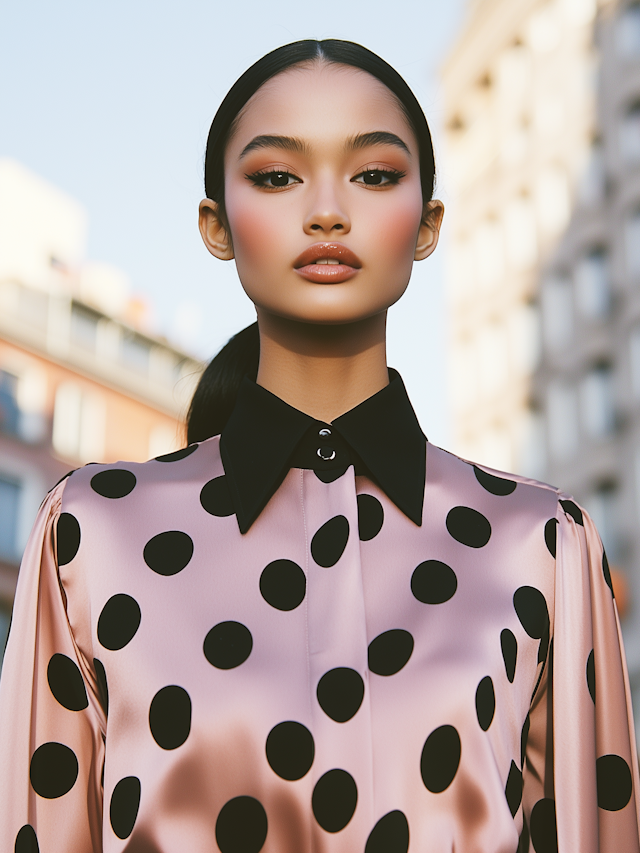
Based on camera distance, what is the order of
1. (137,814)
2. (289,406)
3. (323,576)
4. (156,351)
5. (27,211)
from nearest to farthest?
(137,814) → (323,576) → (289,406) → (27,211) → (156,351)

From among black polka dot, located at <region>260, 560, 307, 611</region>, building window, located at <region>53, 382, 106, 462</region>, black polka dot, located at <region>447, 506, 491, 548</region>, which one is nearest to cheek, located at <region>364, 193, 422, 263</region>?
black polka dot, located at <region>447, 506, 491, 548</region>

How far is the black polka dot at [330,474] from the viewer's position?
2020 millimetres

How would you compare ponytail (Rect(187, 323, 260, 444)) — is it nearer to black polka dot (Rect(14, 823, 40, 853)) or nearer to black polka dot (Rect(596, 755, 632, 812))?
black polka dot (Rect(14, 823, 40, 853))

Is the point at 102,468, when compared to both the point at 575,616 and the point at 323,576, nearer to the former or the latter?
the point at 323,576

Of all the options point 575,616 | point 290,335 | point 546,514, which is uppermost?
point 290,335

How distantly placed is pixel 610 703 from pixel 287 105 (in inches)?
48.9

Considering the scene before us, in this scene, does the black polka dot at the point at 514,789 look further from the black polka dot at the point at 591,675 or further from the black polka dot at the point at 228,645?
the black polka dot at the point at 228,645

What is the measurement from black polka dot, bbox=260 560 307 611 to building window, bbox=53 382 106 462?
93.9 ft

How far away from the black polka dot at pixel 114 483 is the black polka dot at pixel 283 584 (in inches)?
12.7

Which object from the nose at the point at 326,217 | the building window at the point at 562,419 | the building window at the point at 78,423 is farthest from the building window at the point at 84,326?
the nose at the point at 326,217

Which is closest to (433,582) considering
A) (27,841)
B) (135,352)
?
(27,841)

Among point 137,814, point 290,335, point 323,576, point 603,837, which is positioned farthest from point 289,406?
point 603,837

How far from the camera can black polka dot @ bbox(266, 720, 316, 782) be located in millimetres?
1721

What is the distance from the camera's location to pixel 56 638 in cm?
196
